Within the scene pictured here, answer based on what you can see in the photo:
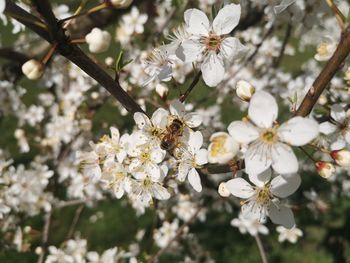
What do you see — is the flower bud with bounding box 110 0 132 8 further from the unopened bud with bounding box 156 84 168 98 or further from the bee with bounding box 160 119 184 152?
the unopened bud with bounding box 156 84 168 98

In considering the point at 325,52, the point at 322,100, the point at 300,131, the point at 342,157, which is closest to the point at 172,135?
the point at 300,131

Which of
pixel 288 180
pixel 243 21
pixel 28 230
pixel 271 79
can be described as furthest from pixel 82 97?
pixel 288 180

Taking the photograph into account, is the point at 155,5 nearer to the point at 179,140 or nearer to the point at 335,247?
the point at 179,140

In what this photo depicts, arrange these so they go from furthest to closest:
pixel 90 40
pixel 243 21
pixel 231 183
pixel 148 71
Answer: pixel 243 21, pixel 148 71, pixel 231 183, pixel 90 40

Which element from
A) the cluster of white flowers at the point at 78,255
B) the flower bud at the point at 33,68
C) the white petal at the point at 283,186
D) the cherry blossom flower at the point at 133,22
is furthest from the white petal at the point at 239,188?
the cherry blossom flower at the point at 133,22

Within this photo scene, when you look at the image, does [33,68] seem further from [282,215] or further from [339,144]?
[339,144]

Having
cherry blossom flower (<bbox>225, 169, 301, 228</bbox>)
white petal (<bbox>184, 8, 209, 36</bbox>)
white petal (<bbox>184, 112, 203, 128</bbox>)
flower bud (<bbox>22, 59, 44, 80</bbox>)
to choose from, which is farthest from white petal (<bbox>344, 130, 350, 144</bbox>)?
flower bud (<bbox>22, 59, 44, 80</bbox>)
